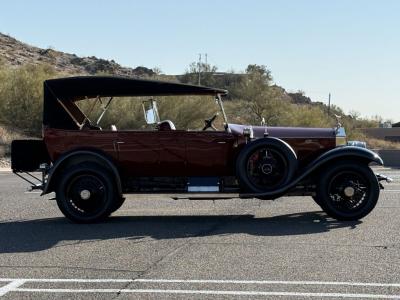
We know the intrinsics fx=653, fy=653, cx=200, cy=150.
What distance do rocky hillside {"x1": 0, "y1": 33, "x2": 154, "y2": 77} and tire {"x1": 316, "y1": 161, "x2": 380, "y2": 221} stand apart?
53357 millimetres

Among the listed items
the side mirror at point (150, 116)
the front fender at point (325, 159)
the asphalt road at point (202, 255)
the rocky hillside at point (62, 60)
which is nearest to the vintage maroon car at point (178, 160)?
the front fender at point (325, 159)

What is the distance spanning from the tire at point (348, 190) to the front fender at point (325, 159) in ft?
0.43

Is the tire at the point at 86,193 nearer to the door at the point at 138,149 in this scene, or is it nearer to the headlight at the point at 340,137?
the door at the point at 138,149

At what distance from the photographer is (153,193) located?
10352 millimetres

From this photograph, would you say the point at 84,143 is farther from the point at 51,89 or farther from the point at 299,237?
the point at 299,237

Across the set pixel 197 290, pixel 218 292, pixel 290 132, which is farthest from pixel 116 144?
pixel 218 292

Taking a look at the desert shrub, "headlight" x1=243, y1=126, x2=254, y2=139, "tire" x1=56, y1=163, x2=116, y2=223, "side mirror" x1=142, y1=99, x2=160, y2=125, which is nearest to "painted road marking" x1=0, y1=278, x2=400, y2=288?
"tire" x1=56, y1=163, x2=116, y2=223

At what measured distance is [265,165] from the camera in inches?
397

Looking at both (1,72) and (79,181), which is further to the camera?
(1,72)

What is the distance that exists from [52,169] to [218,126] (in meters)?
2.76

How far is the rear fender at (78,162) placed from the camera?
10.2 meters

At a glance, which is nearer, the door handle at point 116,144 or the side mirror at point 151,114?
the door handle at point 116,144

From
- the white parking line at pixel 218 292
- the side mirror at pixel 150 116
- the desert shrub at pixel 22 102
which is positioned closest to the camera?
the white parking line at pixel 218 292

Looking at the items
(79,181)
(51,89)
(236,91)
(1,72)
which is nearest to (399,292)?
(79,181)
